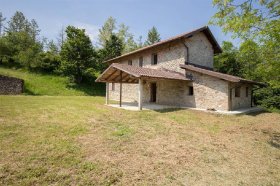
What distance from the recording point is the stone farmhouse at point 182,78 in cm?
1336

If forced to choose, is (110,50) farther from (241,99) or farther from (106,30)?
(241,99)

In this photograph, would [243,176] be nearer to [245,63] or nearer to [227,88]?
[227,88]

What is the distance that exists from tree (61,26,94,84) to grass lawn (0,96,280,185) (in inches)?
639

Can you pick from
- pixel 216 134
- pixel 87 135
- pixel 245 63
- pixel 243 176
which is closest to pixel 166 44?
pixel 216 134

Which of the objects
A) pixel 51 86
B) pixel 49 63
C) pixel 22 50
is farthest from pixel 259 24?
pixel 22 50

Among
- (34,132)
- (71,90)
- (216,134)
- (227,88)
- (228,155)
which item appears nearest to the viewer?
(228,155)

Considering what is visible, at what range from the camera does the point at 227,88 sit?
13125 mm

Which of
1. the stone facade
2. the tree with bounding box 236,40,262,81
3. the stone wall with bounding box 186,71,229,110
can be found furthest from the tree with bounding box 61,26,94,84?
the tree with bounding box 236,40,262,81

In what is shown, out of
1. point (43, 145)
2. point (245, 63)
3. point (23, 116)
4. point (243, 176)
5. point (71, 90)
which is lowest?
point (243, 176)

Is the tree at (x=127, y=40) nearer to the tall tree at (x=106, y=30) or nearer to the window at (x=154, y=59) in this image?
the tall tree at (x=106, y=30)

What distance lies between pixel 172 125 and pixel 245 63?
23160 millimetres

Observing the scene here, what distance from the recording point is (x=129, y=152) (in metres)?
5.76

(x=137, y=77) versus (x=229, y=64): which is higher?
(x=229, y=64)

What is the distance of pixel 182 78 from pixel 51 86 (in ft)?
60.2
